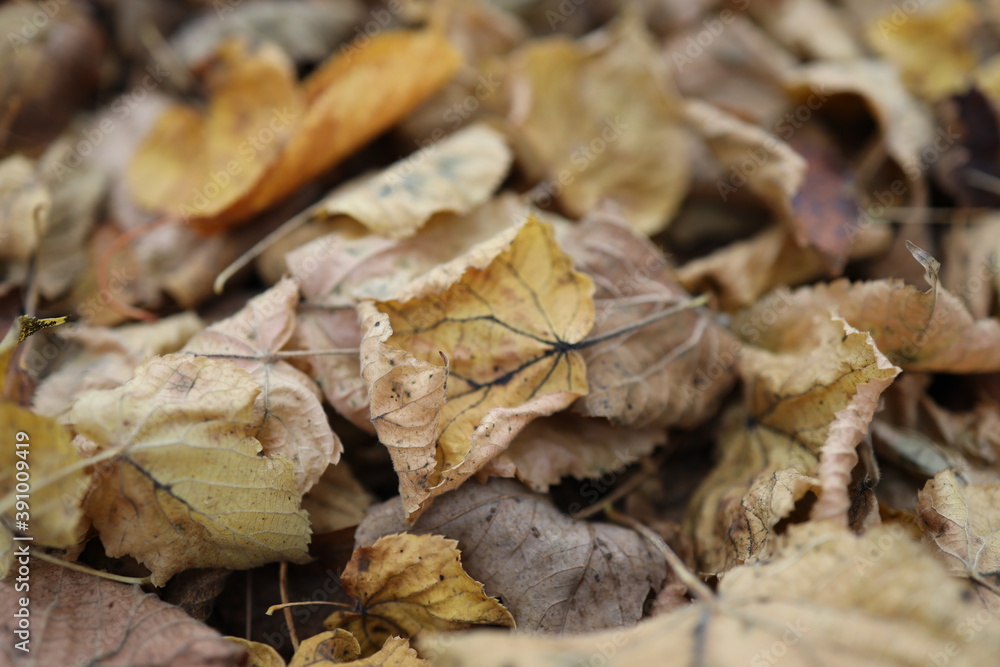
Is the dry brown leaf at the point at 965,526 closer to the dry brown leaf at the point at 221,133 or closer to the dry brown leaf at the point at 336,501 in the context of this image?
the dry brown leaf at the point at 336,501

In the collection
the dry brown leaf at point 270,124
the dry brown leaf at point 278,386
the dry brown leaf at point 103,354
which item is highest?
the dry brown leaf at point 270,124

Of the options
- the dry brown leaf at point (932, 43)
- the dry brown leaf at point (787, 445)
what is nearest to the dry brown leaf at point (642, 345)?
the dry brown leaf at point (787, 445)

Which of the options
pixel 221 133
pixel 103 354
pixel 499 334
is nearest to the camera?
pixel 499 334

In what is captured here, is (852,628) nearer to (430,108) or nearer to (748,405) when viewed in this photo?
(748,405)

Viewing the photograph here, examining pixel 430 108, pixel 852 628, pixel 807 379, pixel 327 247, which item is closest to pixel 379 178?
pixel 327 247

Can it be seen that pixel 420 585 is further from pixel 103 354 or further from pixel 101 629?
pixel 103 354

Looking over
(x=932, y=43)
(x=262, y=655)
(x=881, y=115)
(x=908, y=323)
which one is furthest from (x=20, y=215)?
(x=932, y=43)
